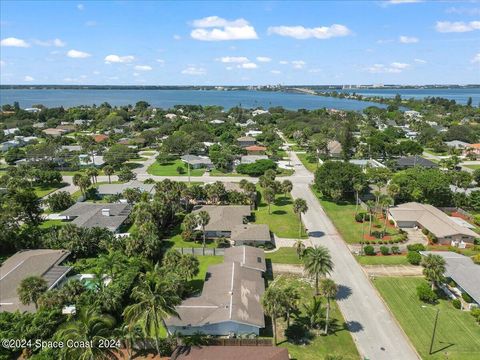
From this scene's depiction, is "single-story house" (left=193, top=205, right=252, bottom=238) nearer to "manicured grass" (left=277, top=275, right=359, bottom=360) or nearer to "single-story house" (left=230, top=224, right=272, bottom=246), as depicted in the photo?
"single-story house" (left=230, top=224, right=272, bottom=246)

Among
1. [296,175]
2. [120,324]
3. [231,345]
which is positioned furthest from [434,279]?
[296,175]

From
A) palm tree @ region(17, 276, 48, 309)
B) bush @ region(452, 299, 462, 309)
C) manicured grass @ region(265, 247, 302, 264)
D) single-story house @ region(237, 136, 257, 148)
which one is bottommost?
manicured grass @ region(265, 247, 302, 264)

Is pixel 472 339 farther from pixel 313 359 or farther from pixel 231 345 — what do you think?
pixel 231 345

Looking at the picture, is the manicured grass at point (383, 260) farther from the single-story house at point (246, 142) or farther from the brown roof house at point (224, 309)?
the single-story house at point (246, 142)

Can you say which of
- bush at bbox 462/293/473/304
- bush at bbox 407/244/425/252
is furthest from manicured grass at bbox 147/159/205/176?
bush at bbox 462/293/473/304

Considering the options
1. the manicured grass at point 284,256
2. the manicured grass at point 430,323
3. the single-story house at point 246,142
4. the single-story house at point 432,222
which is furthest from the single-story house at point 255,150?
the manicured grass at point 430,323

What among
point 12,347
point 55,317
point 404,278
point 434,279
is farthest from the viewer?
point 404,278
